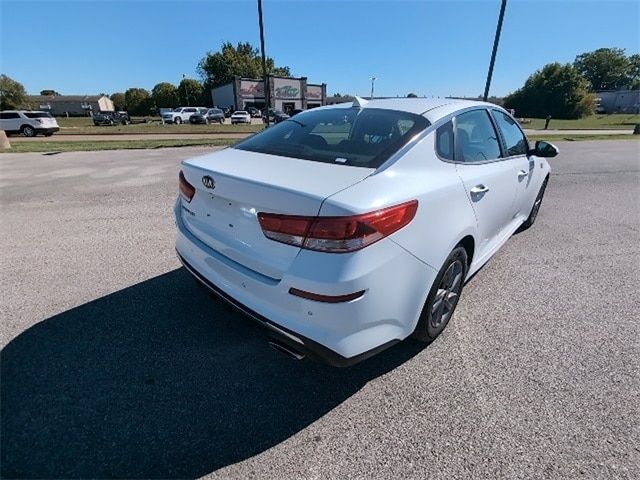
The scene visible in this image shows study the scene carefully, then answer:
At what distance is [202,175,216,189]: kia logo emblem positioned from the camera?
7.26 ft

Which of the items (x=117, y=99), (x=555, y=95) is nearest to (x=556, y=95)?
(x=555, y=95)

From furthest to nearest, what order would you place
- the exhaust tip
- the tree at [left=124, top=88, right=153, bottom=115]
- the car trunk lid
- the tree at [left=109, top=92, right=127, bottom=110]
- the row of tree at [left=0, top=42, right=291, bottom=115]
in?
the tree at [left=109, top=92, right=127, bottom=110], the tree at [left=124, top=88, right=153, bottom=115], the row of tree at [left=0, top=42, right=291, bottom=115], the exhaust tip, the car trunk lid

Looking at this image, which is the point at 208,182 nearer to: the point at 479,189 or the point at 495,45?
the point at 479,189

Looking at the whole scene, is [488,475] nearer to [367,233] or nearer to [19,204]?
[367,233]

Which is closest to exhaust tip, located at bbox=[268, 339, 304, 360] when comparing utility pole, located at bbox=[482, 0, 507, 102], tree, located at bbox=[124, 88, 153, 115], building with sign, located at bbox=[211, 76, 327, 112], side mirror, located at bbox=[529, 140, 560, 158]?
side mirror, located at bbox=[529, 140, 560, 158]

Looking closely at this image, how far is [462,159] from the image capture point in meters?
2.69

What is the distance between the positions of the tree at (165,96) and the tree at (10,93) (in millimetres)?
28242

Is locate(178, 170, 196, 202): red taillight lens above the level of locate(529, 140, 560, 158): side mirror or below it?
below

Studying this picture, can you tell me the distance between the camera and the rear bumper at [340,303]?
5.81 ft

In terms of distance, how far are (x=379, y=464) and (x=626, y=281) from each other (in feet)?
11.2

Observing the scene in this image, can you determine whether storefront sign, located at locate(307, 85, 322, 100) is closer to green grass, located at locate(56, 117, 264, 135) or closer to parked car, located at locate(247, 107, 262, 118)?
parked car, located at locate(247, 107, 262, 118)

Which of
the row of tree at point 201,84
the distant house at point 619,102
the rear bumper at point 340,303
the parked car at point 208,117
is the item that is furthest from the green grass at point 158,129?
the distant house at point 619,102

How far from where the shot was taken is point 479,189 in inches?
107

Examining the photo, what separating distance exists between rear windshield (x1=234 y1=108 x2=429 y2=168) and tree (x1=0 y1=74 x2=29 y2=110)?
106 meters
